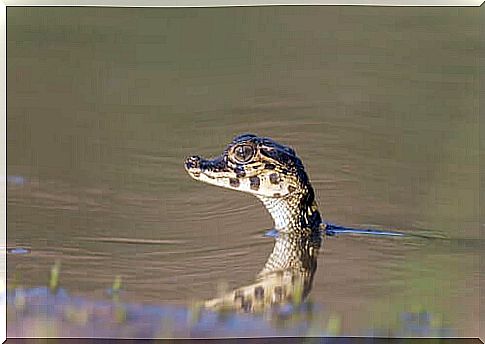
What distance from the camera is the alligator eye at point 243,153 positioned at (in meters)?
2.51

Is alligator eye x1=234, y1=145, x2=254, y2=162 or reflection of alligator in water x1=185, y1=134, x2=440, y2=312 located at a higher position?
alligator eye x1=234, y1=145, x2=254, y2=162

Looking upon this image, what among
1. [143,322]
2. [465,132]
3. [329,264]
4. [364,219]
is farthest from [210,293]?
[465,132]

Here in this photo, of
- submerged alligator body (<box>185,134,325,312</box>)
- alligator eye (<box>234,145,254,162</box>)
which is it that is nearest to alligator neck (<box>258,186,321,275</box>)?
submerged alligator body (<box>185,134,325,312</box>)

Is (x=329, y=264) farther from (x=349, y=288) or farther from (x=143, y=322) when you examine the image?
(x=143, y=322)

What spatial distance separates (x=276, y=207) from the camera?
2.53 metres

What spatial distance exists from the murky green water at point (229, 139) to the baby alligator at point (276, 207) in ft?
0.12

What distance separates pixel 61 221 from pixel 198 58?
73 centimetres

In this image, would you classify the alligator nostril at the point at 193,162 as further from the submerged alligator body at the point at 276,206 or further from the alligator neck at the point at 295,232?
the alligator neck at the point at 295,232

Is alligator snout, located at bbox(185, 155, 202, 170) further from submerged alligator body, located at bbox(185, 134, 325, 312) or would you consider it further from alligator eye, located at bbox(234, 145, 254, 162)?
alligator eye, located at bbox(234, 145, 254, 162)

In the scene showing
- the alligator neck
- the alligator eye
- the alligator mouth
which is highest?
the alligator eye

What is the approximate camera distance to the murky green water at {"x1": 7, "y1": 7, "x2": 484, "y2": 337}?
2.50m

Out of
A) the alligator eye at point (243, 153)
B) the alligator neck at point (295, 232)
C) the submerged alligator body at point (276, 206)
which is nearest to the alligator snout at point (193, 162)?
the submerged alligator body at point (276, 206)

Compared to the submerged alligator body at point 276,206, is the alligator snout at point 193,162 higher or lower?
higher

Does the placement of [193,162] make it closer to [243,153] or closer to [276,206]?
[243,153]
